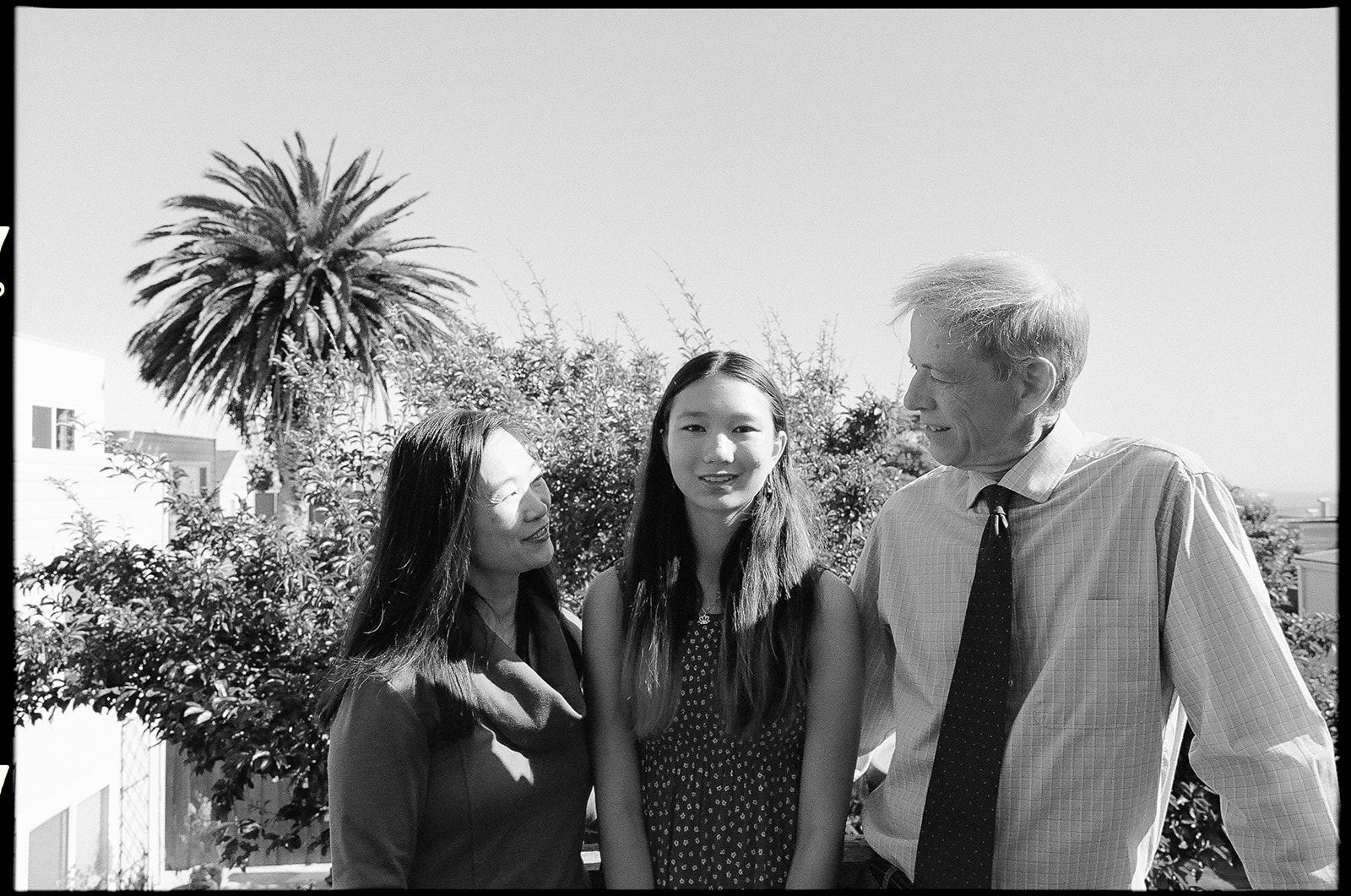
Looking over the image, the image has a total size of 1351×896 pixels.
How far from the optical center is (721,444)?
2082mm

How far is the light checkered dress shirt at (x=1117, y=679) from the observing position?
5.35ft

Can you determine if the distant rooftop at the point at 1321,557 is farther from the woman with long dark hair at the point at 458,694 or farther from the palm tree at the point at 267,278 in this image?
the palm tree at the point at 267,278

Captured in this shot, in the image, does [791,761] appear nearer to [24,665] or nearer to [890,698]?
[890,698]

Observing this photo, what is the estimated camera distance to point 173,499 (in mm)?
4516

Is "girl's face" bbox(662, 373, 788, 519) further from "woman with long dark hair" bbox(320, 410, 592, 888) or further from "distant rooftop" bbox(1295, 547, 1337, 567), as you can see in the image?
"distant rooftop" bbox(1295, 547, 1337, 567)

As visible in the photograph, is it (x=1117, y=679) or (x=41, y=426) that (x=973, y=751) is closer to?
(x=1117, y=679)

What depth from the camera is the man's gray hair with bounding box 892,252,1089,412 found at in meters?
1.94

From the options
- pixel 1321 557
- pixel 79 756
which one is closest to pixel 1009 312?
pixel 1321 557

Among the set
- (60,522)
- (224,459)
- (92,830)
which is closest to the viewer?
(60,522)

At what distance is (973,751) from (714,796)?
533mm

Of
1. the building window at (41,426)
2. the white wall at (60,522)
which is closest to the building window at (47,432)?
the building window at (41,426)

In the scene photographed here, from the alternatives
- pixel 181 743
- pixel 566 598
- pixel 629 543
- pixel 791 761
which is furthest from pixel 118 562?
pixel 791 761

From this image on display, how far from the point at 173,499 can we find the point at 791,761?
3.64 metres

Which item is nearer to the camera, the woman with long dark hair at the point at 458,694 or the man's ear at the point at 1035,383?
the woman with long dark hair at the point at 458,694
